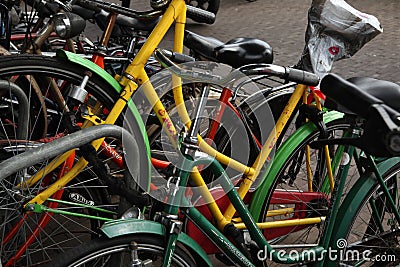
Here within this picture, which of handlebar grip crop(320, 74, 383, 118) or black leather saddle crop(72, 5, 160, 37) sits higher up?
handlebar grip crop(320, 74, 383, 118)

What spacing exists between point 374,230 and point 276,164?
0.60 m

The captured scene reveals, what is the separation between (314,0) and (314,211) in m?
1.17

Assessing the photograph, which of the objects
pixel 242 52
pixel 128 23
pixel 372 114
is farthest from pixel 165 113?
pixel 128 23

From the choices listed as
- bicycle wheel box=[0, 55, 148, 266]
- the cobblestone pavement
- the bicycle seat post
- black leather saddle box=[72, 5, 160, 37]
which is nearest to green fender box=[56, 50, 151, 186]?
bicycle wheel box=[0, 55, 148, 266]

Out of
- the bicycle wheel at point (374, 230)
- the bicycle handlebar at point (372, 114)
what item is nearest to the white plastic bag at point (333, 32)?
the bicycle wheel at point (374, 230)

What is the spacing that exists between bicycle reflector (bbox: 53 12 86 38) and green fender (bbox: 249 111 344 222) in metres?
1.31

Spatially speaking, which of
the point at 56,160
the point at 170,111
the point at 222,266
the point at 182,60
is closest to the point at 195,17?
the point at 182,60

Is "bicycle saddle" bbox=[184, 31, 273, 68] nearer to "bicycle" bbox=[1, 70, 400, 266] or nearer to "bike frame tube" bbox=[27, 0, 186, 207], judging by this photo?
"bike frame tube" bbox=[27, 0, 186, 207]

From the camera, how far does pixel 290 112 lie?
3355mm

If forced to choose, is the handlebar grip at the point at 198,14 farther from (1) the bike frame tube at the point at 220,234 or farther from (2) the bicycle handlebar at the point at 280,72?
(1) the bike frame tube at the point at 220,234

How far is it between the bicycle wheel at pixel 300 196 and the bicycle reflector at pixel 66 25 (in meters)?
1.37

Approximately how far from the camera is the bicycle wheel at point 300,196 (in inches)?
136

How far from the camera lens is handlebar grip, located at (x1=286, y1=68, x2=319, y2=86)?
2.90m

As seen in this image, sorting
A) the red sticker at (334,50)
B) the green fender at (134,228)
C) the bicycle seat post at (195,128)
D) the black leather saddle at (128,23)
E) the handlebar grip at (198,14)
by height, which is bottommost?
the green fender at (134,228)
